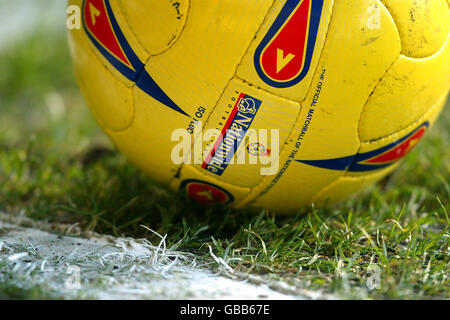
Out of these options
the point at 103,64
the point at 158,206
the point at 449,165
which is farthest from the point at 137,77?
the point at 449,165

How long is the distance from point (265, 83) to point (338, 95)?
272mm

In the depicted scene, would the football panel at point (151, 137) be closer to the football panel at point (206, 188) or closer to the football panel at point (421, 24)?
the football panel at point (206, 188)

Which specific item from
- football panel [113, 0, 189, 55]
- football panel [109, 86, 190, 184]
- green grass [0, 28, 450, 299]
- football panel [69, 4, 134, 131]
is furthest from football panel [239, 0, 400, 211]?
football panel [69, 4, 134, 131]

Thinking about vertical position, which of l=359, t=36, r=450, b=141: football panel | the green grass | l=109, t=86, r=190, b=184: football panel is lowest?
the green grass

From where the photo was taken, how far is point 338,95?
186 cm

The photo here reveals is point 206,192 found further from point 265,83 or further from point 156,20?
point 156,20

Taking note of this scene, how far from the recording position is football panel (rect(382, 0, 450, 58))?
6.08ft

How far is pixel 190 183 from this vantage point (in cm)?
219

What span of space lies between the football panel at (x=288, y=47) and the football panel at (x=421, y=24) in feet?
0.93

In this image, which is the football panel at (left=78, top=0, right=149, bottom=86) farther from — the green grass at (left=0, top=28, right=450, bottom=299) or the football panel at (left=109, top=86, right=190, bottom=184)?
the green grass at (left=0, top=28, right=450, bottom=299)

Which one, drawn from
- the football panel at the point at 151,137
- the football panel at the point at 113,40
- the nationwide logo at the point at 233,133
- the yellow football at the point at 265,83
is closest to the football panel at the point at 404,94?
the yellow football at the point at 265,83

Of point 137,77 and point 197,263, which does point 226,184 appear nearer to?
point 197,263

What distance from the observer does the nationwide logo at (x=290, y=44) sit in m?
1.76
